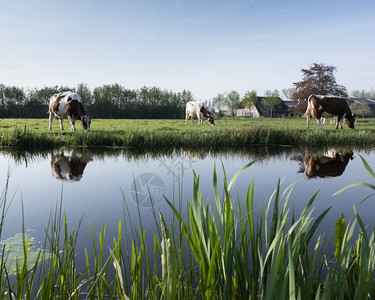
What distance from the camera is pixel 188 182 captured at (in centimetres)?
618

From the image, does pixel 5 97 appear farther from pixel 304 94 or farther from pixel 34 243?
pixel 34 243

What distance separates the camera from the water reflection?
23.5ft

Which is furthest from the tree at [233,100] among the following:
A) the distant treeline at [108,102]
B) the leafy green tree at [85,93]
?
the leafy green tree at [85,93]

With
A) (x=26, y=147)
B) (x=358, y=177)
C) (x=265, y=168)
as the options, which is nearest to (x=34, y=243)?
(x=265, y=168)

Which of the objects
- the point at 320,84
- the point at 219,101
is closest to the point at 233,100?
the point at 219,101

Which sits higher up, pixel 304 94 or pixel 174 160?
pixel 304 94

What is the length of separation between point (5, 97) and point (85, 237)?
42.2 metres

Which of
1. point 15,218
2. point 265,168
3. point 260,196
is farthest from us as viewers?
point 265,168

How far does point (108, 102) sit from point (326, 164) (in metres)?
36.6

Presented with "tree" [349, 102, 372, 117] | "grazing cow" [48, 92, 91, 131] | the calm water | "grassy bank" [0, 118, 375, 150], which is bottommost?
the calm water

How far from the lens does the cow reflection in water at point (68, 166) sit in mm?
6641

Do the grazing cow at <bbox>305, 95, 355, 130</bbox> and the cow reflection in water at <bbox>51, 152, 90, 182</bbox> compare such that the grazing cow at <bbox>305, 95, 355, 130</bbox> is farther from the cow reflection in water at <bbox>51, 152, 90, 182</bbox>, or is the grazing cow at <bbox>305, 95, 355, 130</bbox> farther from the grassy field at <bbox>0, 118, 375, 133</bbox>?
the cow reflection in water at <bbox>51, 152, 90, 182</bbox>

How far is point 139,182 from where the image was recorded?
19.6 ft

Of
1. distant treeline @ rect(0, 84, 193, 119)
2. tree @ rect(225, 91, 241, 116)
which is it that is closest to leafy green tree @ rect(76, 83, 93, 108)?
distant treeline @ rect(0, 84, 193, 119)
